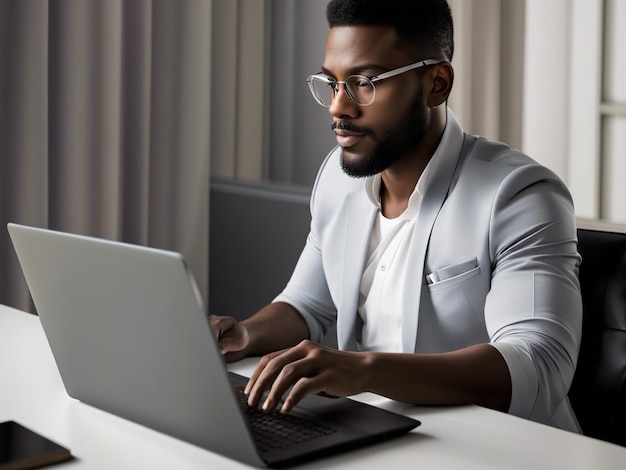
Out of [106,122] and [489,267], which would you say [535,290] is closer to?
[489,267]

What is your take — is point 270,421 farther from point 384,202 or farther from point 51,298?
point 384,202

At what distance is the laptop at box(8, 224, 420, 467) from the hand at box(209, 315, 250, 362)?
0.86ft

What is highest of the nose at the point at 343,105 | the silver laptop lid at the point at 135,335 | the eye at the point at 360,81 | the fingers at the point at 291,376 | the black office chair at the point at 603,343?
the eye at the point at 360,81

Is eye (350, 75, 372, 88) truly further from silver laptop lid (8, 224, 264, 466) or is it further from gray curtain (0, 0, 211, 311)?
gray curtain (0, 0, 211, 311)

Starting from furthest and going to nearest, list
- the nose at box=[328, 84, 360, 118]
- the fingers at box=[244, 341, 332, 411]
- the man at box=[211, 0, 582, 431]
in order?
the nose at box=[328, 84, 360, 118] → the man at box=[211, 0, 582, 431] → the fingers at box=[244, 341, 332, 411]

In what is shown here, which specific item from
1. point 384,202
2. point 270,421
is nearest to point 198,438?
point 270,421

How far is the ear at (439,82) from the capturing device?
5.18 ft

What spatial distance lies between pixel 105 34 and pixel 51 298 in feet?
6.19

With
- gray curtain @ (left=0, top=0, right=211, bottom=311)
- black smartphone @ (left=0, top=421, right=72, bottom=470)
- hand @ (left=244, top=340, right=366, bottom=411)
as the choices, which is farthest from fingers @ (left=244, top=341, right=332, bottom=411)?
gray curtain @ (left=0, top=0, right=211, bottom=311)

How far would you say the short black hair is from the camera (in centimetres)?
154

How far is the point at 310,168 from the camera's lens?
A: 10.9ft

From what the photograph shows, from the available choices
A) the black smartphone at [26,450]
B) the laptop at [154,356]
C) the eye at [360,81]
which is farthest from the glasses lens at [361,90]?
the black smartphone at [26,450]

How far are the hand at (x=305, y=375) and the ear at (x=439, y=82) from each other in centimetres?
65

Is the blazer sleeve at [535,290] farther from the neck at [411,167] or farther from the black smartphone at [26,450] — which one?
the black smartphone at [26,450]
